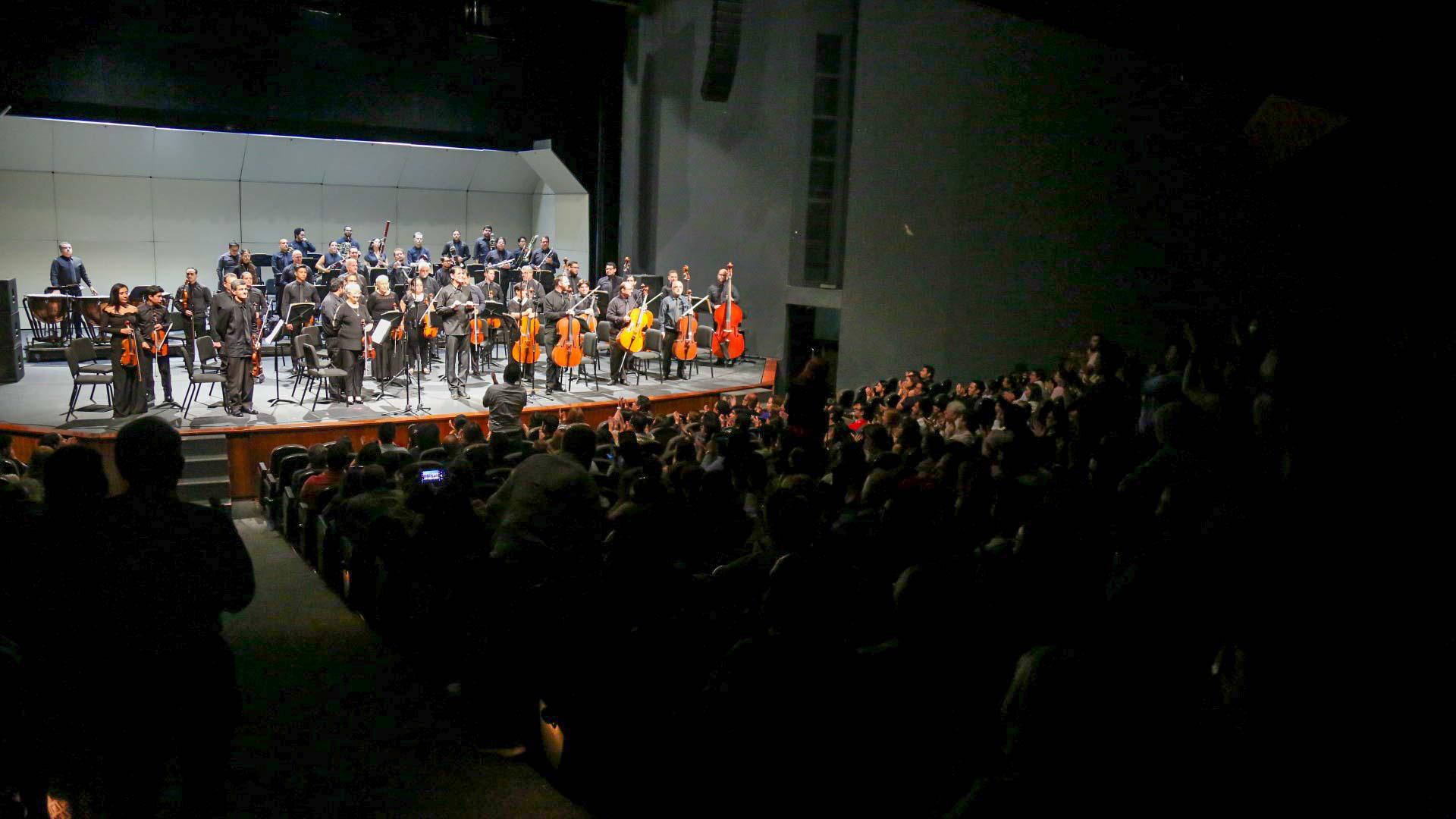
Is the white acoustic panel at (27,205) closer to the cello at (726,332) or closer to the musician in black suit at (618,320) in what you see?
the musician in black suit at (618,320)

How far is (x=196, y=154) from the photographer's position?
18391 mm

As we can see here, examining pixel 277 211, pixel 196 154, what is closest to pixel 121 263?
pixel 196 154

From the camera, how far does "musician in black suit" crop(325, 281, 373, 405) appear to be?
37.9 ft

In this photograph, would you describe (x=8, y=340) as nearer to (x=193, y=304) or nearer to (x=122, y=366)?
(x=193, y=304)

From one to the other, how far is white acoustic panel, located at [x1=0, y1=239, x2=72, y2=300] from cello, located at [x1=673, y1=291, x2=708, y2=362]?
424 inches

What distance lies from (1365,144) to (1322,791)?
7.56 m

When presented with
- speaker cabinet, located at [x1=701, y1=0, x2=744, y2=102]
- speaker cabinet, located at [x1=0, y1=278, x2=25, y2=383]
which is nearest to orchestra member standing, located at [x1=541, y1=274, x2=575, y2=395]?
speaker cabinet, located at [x1=701, y1=0, x2=744, y2=102]

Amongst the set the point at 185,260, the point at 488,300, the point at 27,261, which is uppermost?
the point at 185,260

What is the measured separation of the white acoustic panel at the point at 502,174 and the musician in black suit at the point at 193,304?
329 inches

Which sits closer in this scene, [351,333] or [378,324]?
[378,324]

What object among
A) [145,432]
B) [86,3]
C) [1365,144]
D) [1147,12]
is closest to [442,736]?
[145,432]

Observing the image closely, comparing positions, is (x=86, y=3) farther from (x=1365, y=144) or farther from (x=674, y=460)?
(x=1365, y=144)

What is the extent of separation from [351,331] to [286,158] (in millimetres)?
9260

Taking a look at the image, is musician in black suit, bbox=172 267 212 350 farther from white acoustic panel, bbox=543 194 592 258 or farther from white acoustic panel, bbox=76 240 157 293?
white acoustic panel, bbox=543 194 592 258
